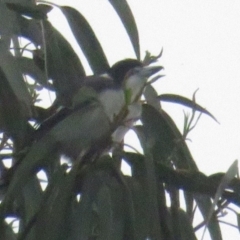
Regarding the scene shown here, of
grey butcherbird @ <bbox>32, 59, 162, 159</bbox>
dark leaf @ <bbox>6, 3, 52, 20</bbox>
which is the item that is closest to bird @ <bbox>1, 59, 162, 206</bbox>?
grey butcherbird @ <bbox>32, 59, 162, 159</bbox>

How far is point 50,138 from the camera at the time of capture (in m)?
1.31

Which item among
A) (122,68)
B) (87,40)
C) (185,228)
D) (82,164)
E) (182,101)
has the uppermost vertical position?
(122,68)

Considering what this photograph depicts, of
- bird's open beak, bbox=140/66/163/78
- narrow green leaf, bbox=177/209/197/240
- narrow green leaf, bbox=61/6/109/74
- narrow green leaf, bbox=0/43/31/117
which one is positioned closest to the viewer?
narrow green leaf, bbox=0/43/31/117

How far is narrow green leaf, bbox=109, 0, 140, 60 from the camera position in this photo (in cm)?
144

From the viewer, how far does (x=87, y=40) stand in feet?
4.76

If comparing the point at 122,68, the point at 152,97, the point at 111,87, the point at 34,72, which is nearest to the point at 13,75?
the point at 34,72

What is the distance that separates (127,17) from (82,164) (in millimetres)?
261

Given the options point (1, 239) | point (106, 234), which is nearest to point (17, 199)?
point (1, 239)

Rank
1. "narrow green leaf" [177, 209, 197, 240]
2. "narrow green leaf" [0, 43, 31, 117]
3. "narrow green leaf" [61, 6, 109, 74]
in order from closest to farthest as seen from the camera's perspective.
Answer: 1. "narrow green leaf" [0, 43, 31, 117]
2. "narrow green leaf" [177, 209, 197, 240]
3. "narrow green leaf" [61, 6, 109, 74]

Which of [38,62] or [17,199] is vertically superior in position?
[38,62]

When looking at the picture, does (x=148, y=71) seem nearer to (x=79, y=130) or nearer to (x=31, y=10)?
(x=79, y=130)

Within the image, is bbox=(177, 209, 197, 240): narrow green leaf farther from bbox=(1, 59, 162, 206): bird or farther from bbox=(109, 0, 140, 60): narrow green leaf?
bbox=(109, 0, 140, 60): narrow green leaf

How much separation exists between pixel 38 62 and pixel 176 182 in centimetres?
34

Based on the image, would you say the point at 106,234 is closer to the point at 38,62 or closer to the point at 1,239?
the point at 1,239
